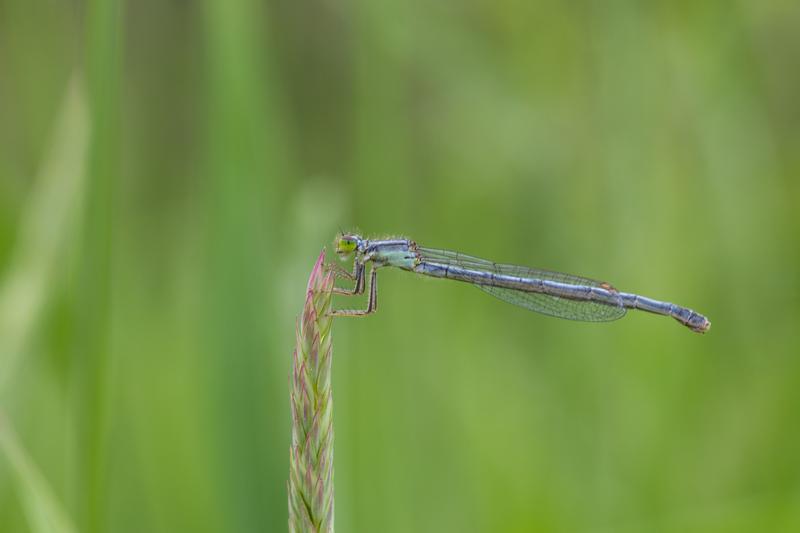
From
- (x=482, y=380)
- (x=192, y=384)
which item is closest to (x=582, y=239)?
(x=482, y=380)

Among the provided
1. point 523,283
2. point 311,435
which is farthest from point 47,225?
point 523,283

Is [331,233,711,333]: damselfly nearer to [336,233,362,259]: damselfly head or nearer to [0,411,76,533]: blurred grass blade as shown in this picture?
[336,233,362,259]: damselfly head

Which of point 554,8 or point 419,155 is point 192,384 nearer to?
point 554,8

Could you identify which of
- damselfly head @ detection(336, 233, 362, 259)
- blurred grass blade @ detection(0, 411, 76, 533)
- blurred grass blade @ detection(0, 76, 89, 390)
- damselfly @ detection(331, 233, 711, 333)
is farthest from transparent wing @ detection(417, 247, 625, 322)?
blurred grass blade @ detection(0, 411, 76, 533)

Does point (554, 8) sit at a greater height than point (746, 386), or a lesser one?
greater

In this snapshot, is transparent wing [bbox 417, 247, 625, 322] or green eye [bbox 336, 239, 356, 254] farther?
transparent wing [bbox 417, 247, 625, 322]
